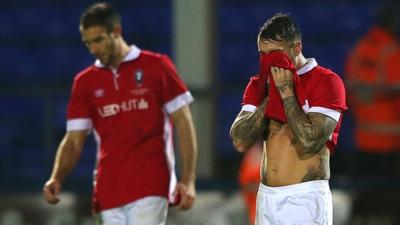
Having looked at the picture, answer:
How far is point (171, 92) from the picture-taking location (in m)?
6.73

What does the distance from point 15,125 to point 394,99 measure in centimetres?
401

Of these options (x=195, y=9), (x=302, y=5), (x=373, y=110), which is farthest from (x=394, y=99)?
(x=302, y=5)

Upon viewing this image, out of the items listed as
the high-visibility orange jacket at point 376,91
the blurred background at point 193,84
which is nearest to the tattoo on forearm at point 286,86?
the blurred background at point 193,84

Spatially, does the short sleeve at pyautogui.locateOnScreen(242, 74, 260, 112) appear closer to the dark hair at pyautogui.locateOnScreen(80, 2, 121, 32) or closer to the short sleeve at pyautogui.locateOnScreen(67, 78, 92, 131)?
the dark hair at pyautogui.locateOnScreen(80, 2, 121, 32)

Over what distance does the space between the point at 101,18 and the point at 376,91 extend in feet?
11.6

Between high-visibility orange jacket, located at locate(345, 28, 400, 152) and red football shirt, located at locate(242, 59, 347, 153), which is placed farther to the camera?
high-visibility orange jacket, located at locate(345, 28, 400, 152)

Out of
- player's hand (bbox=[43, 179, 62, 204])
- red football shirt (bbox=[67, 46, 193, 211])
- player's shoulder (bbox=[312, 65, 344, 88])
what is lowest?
player's hand (bbox=[43, 179, 62, 204])

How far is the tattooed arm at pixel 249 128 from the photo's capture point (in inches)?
213

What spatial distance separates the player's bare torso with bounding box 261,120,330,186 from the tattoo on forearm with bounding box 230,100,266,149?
0.08m

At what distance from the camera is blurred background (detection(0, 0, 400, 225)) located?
30.4 ft

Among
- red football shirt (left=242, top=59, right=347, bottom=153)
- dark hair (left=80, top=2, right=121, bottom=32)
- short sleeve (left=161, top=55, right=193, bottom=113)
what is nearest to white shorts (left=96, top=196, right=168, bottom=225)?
short sleeve (left=161, top=55, right=193, bottom=113)

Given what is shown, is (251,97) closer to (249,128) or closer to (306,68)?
(249,128)

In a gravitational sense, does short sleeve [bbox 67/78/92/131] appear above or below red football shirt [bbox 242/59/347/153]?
below

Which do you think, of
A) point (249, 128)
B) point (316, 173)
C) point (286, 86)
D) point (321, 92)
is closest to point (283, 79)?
point (286, 86)
